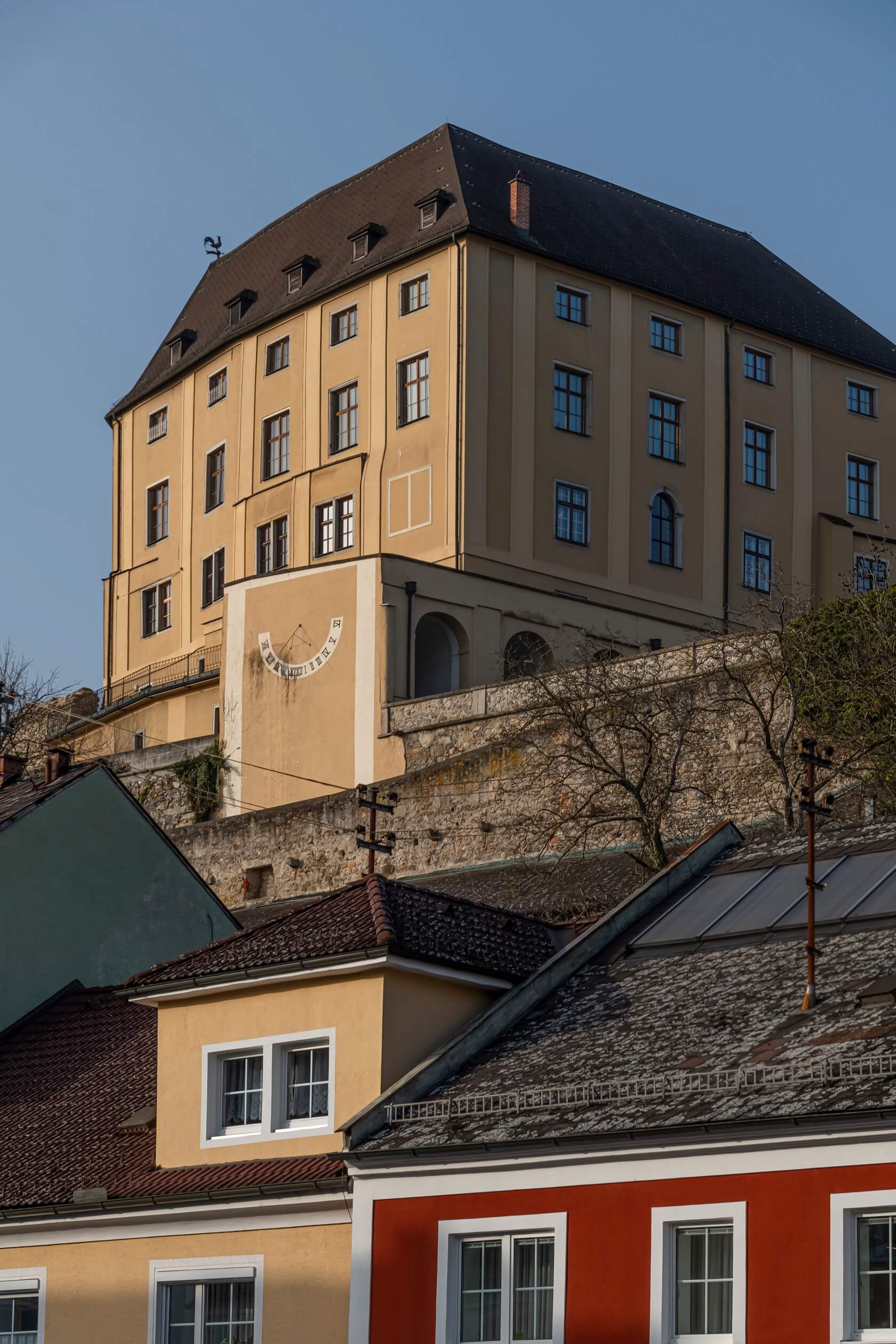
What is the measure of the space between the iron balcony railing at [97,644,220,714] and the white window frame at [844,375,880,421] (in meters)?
18.6

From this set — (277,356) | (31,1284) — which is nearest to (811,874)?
(31,1284)

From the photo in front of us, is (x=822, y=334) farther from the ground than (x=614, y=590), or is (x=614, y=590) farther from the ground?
(x=822, y=334)

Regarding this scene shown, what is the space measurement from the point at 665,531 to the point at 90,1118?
3750 cm

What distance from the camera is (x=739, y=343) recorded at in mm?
60156

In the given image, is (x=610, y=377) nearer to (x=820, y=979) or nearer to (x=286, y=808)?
(x=286, y=808)

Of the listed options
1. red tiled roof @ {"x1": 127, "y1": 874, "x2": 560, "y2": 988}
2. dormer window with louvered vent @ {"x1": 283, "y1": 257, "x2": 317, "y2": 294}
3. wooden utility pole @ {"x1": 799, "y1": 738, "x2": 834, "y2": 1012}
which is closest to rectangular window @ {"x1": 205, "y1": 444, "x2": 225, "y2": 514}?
dormer window with louvered vent @ {"x1": 283, "y1": 257, "x2": 317, "y2": 294}

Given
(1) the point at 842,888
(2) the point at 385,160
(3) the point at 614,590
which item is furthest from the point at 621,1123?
(2) the point at 385,160

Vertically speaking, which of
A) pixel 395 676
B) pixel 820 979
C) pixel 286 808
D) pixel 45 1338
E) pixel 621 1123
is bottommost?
pixel 45 1338

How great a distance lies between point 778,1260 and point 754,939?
15.3ft

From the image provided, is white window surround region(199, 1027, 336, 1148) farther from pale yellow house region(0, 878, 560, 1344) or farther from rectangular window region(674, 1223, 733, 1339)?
rectangular window region(674, 1223, 733, 1339)

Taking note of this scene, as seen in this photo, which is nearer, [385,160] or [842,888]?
[842,888]

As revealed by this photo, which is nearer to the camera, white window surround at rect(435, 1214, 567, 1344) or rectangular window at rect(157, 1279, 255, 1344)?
white window surround at rect(435, 1214, 567, 1344)

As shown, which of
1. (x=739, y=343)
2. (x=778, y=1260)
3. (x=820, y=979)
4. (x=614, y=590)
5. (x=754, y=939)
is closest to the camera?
(x=778, y=1260)

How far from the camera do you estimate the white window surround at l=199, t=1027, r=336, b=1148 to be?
1939cm
